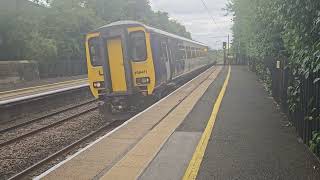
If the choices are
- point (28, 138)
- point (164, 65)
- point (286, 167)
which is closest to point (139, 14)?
point (164, 65)

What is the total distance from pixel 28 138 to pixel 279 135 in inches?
267

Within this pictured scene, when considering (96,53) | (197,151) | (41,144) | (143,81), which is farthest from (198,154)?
(96,53)

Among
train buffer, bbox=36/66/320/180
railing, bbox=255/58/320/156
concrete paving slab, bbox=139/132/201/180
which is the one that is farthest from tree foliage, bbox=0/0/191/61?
railing, bbox=255/58/320/156

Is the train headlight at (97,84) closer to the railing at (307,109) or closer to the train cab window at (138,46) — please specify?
the train cab window at (138,46)

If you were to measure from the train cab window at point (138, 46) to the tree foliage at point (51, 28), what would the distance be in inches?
801

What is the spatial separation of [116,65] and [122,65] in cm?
20

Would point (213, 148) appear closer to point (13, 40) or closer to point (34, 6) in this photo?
point (13, 40)

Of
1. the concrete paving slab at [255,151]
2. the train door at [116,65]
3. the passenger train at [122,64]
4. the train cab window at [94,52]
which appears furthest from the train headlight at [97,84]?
the concrete paving slab at [255,151]

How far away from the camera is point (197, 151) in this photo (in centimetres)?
773

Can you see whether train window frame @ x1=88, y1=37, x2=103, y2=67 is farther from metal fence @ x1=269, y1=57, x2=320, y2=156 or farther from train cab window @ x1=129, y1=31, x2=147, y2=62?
metal fence @ x1=269, y1=57, x2=320, y2=156

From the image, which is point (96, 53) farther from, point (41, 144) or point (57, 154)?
point (57, 154)

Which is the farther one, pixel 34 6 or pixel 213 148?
pixel 34 6

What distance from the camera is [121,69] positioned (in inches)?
562

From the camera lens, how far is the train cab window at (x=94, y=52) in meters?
14.7
